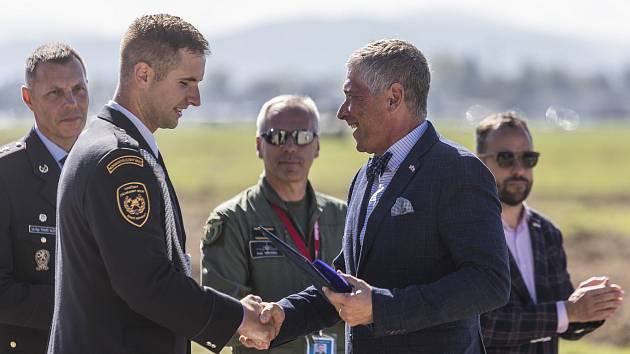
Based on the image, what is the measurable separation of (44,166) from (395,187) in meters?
2.38

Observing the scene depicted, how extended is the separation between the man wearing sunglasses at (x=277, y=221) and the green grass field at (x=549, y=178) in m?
4.15

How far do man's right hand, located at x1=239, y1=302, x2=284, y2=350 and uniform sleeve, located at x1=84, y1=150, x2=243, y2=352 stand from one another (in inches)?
20.1

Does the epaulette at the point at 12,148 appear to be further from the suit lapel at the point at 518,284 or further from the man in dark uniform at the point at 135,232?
the suit lapel at the point at 518,284

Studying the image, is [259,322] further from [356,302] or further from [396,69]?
[396,69]

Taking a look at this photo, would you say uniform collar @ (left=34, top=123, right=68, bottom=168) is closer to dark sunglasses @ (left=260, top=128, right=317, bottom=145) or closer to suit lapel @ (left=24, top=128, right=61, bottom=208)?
suit lapel @ (left=24, top=128, right=61, bottom=208)

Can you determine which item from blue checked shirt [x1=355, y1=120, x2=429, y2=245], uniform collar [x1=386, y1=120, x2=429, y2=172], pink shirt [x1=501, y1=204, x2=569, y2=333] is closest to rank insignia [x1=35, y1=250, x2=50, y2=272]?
blue checked shirt [x1=355, y1=120, x2=429, y2=245]

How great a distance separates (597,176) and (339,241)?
108ft

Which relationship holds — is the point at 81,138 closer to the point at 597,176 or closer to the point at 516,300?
the point at 516,300

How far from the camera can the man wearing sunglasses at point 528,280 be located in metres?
6.01

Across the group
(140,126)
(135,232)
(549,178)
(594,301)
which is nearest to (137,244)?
(135,232)

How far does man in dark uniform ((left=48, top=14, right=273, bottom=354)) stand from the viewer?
4.18 meters

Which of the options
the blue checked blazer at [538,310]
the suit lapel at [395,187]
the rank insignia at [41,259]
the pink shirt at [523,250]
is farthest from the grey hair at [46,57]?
the blue checked blazer at [538,310]

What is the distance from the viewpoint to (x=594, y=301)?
19.4 ft

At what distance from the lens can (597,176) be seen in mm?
37750
